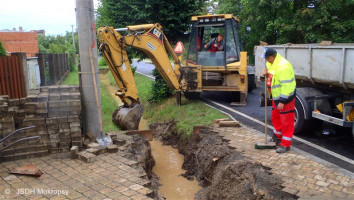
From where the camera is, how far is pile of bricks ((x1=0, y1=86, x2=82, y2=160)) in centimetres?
560

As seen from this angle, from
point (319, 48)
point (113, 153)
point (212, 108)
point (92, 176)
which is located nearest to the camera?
point (92, 176)

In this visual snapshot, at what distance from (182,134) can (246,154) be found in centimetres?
309

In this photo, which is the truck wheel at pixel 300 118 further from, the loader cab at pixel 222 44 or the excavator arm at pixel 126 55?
the loader cab at pixel 222 44

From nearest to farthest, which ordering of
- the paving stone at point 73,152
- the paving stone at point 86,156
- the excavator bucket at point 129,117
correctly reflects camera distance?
the paving stone at point 86,156
the paving stone at point 73,152
the excavator bucket at point 129,117

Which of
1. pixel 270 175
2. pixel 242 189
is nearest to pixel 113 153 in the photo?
pixel 242 189

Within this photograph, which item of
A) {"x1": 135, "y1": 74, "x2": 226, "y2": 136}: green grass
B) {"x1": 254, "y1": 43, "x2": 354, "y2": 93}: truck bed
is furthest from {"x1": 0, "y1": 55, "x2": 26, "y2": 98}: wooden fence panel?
{"x1": 254, "y1": 43, "x2": 354, "y2": 93}: truck bed

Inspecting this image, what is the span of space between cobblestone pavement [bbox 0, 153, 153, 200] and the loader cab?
6020mm

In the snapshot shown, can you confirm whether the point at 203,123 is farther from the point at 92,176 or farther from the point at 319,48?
the point at 92,176

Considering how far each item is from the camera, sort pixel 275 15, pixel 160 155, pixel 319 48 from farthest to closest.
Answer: pixel 275 15
pixel 160 155
pixel 319 48

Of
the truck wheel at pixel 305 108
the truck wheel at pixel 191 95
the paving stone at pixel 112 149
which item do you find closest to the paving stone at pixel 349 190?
the truck wheel at pixel 305 108

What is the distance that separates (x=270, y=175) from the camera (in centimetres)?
498

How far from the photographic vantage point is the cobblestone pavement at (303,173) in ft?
14.3

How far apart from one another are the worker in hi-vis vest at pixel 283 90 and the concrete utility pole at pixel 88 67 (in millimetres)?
3346

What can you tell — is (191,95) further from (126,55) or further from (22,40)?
(22,40)
